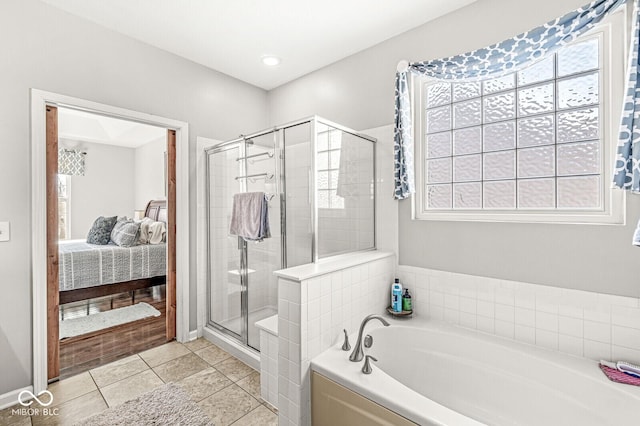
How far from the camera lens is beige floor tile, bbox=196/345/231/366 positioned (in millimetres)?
2432

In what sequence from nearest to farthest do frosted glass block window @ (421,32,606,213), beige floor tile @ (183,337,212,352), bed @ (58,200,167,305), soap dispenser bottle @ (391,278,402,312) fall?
frosted glass block window @ (421,32,606,213) → soap dispenser bottle @ (391,278,402,312) → beige floor tile @ (183,337,212,352) → bed @ (58,200,167,305)

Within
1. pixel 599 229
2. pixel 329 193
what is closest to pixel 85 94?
pixel 329 193

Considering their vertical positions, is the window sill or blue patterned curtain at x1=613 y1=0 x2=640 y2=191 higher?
blue patterned curtain at x1=613 y1=0 x2=640 y2=191

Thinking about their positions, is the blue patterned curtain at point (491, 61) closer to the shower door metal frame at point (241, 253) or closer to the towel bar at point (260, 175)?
the towel bar at point (260, 175)

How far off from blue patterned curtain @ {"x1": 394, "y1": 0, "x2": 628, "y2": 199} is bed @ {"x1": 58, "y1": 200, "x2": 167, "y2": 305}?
330 cm

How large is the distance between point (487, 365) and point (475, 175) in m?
1.17

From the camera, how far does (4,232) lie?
6.07ft

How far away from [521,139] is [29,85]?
10.3ft

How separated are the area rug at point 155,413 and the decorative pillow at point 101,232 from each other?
2739 mm

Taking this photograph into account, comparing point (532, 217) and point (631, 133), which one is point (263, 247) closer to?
point (532, 217)

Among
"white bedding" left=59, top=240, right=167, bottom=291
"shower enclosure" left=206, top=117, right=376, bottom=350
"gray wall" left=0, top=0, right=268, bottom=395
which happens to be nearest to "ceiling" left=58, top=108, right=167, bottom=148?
"white bedding" left=59, top=240, right=167, bottom=291

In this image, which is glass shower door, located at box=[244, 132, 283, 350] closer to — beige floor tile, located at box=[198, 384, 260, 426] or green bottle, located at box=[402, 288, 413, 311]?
beige floor tile, located at box=[198, 384, 260, 426]

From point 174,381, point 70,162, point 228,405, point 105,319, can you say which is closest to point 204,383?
point 174,381

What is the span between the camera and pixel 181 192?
2.73 meters
